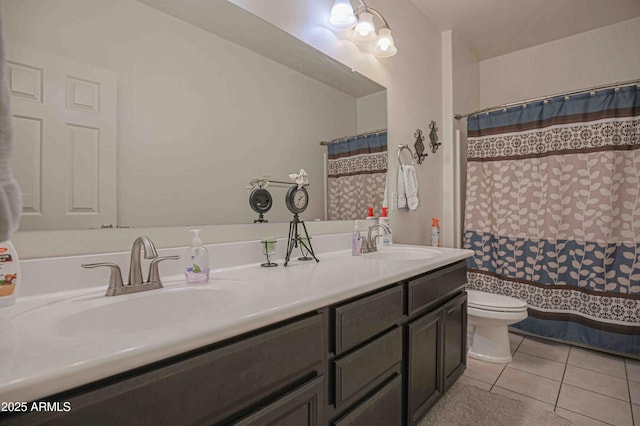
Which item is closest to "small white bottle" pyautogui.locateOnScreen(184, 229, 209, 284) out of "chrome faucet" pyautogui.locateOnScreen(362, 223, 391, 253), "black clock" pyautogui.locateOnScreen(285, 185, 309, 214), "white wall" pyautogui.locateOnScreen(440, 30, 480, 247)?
"black clock" pyautogui.locateOnScreen(285, 185, 309, 214)

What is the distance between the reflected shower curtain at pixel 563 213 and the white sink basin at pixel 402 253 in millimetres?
1176

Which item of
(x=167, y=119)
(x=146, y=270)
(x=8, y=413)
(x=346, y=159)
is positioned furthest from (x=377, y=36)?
(x=8, y=413)

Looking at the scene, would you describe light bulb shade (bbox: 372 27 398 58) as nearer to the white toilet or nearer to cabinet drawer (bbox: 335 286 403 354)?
cabinet drawer (bbox: 335 286 403 354)

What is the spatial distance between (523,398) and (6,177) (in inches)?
87.2

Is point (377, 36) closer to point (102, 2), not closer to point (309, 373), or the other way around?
point (102, 2)

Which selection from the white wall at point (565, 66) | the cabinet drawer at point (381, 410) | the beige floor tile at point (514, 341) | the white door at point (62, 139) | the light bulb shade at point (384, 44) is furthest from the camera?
the white wall at point (565, 66)

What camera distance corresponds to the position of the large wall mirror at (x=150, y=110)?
0.85m

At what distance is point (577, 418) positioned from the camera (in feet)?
4.97

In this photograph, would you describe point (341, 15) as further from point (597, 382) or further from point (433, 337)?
point (597, 382)

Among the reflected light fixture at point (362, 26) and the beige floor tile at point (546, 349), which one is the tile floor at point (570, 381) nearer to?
the beige floor tile at point (546, 349)

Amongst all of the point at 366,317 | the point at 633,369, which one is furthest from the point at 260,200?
the point at 633,369

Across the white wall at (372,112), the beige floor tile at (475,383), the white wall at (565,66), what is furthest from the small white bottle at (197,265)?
the white wall at (565,66)

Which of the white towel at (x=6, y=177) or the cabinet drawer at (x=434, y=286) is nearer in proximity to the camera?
the white towel at (x=6, y=177)

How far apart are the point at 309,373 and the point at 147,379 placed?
0.41 meters
